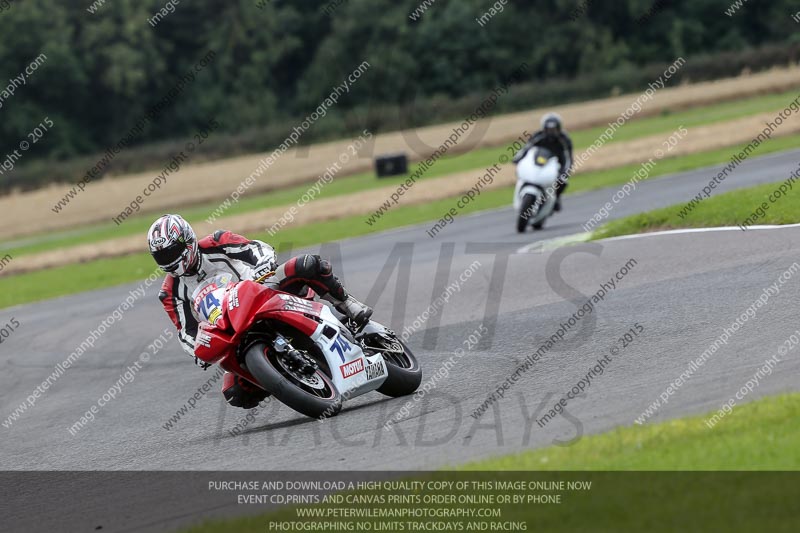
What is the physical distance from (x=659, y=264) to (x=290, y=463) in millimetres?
6451

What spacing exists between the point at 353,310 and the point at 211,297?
1.02 metres

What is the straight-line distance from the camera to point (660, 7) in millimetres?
76562

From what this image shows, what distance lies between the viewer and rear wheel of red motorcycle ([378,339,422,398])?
8.78 m

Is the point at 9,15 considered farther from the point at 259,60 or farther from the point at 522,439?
the point at 522,439

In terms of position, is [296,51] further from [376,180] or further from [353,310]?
[353,310]

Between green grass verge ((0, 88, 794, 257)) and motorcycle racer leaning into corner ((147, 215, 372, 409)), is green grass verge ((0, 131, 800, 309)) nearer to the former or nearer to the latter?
green grass verge ((0, 88, 794, 257))

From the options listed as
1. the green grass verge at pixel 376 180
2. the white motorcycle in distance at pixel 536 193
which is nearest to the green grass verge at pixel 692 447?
the white motorcycle in distance at pixel 536 193

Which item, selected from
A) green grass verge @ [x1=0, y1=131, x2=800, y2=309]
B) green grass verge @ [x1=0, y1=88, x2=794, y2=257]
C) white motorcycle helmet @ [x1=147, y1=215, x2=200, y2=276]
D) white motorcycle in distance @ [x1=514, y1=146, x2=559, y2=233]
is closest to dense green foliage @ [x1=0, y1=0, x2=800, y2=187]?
green grass verge @ [x1=0, y1=88, x2=794, y2=257]

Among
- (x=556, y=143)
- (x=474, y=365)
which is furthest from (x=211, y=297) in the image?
(x=556, y=143)

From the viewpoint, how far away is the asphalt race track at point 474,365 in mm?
7363

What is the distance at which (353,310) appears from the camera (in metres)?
8.75

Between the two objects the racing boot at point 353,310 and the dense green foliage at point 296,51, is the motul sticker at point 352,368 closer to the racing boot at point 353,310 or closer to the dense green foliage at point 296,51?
the racing boot at point 353,310

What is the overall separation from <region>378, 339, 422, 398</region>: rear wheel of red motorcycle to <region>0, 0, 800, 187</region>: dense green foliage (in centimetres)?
5530
